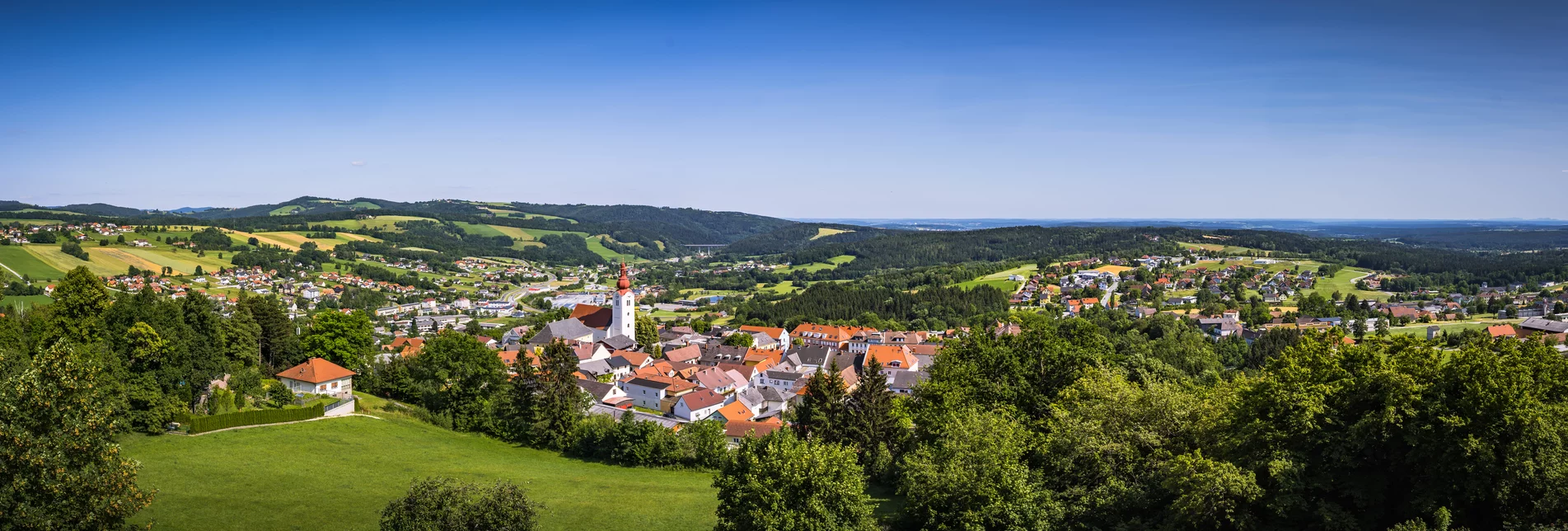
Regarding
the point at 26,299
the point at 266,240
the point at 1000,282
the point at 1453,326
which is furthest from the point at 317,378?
the point at 266,240

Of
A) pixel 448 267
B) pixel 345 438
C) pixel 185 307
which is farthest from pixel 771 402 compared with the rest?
pixel 448 267

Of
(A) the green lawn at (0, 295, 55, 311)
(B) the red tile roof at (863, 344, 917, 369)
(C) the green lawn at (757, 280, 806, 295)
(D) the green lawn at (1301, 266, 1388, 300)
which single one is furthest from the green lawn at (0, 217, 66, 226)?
(D) the green lawn at (1301, 266, 1388, 300)

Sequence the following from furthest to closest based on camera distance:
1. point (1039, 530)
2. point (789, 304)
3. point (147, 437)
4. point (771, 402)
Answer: point (789, 304)
point (771, 402)
point (147, 437)
point (1039, 530)

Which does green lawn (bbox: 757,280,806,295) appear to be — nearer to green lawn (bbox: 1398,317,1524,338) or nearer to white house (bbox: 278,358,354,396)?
green lawn (bbox: 1398,317,1524,338)

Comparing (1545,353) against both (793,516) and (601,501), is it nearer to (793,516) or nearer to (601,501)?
(793,516)

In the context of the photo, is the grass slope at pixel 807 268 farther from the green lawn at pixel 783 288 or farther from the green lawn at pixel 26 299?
the green lawn at pixel 26 299

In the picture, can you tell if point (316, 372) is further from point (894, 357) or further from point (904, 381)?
point (894, 357)

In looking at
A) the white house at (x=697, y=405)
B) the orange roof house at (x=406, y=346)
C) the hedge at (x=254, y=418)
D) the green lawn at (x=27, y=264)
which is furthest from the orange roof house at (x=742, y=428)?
the green lawn at (x=27, y=264)

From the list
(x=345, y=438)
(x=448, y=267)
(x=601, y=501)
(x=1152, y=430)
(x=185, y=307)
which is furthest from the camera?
(x=448, y=267)
